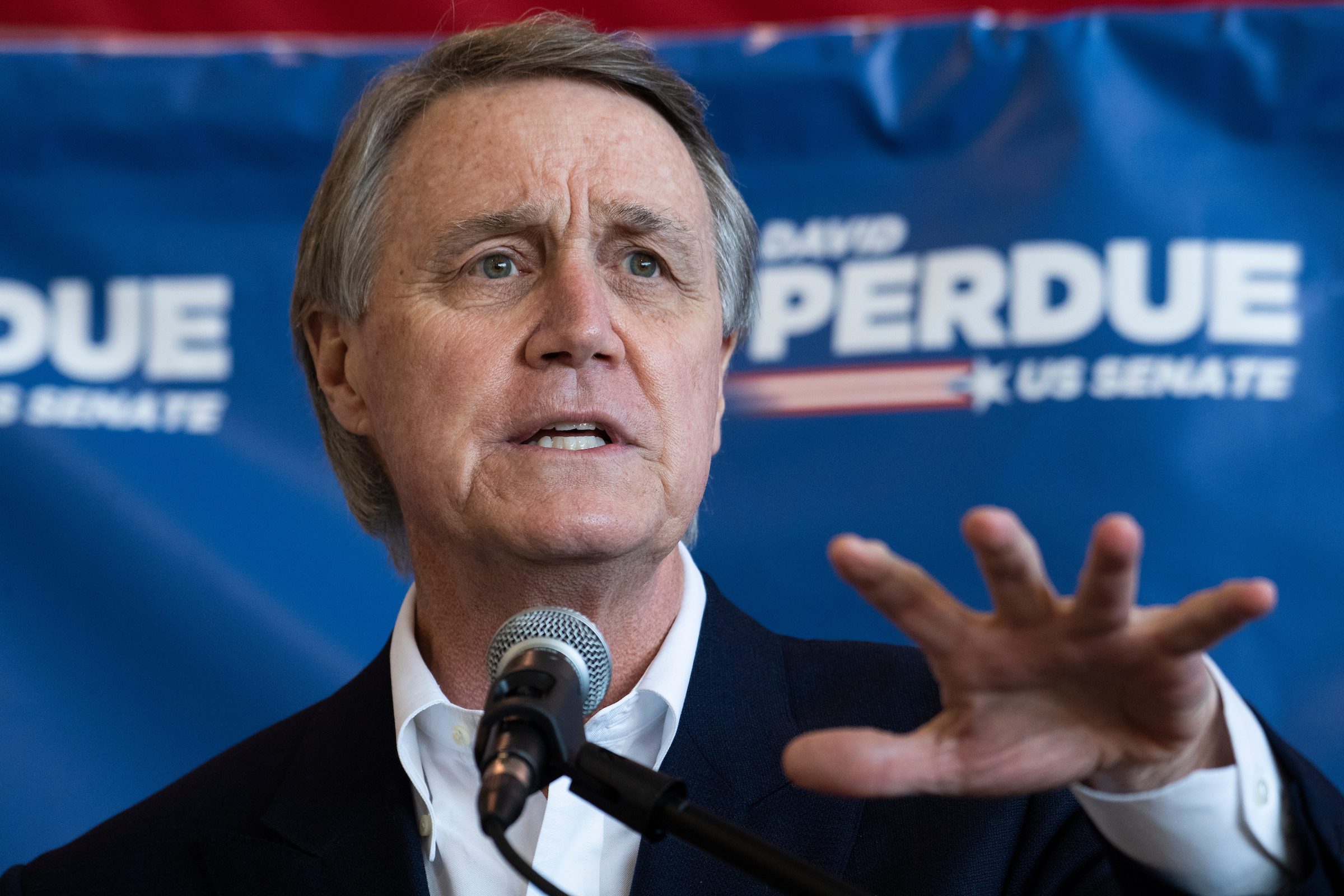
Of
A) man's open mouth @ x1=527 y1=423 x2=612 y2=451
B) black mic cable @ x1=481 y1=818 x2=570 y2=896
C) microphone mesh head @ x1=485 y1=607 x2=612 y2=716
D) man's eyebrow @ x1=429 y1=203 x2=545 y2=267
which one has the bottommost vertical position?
black mic cable @ x1=481 y1=818 x2=570 y2=896

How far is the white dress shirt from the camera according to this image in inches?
47.8

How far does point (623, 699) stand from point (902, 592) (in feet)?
2.76

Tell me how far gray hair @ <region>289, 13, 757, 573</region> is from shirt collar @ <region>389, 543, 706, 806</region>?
426 mm

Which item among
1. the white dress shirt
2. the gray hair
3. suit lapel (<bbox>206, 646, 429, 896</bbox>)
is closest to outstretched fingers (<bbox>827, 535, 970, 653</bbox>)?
the white dress shirt

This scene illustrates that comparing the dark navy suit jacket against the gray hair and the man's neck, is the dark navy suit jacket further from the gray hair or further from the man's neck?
the gray hair

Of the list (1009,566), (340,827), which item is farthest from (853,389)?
(1009,566)

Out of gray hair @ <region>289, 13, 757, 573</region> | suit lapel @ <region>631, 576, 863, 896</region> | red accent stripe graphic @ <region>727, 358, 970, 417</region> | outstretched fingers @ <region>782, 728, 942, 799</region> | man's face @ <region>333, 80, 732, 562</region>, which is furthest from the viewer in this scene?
red accent stripe graphic @ <region>727, 358, 970, 417</region>

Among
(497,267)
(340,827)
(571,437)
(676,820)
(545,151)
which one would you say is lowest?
(340,827)

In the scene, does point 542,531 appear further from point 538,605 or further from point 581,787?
point 581,787

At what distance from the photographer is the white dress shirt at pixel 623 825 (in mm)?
1213

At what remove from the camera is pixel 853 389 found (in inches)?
106

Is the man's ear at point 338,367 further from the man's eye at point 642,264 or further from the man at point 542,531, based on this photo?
A: the man's eye at point 642,264

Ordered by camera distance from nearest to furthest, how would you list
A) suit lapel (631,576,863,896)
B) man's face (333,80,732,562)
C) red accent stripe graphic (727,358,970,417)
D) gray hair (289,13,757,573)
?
suit lapel (631,576,863,896) < man's face (333,80,732,562) < gray hair (289,13,757,573) < red accent stripe graphic (727,358,970,417)

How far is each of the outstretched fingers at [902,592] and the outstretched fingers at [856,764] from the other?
0.09 metres
